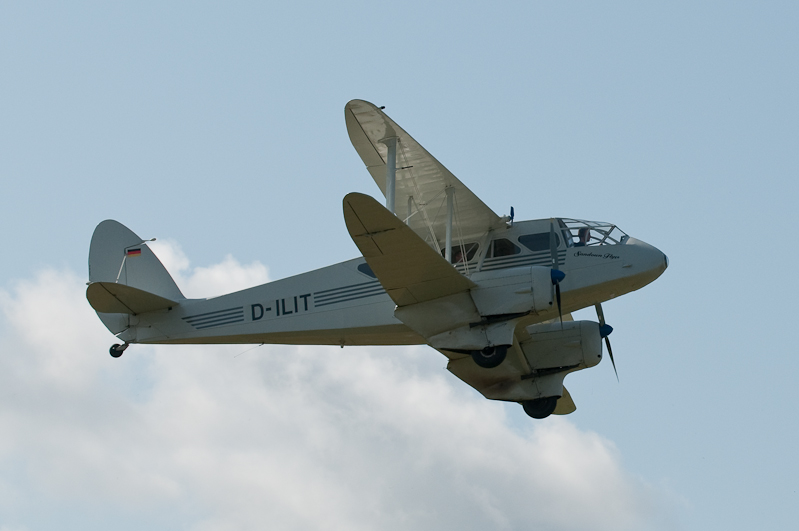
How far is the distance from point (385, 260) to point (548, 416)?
691cm

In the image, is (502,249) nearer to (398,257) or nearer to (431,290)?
(431,290)

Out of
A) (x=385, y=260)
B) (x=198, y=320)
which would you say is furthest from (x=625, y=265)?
(x=198, y=320)

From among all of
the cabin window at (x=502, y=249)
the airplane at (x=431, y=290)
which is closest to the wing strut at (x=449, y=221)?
the airplane at (x=431, y=290)

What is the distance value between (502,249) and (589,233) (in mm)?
1699

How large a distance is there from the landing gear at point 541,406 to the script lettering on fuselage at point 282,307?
5.50 meters

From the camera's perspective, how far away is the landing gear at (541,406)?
21.7 metres

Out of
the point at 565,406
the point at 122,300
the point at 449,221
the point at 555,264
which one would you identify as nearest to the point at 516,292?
the point at 555,264

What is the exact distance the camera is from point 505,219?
19750mm

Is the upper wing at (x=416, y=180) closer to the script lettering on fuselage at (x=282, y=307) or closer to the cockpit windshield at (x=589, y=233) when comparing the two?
the cockpit windshield at (x=589, y=233)

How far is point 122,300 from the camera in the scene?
2058 cm

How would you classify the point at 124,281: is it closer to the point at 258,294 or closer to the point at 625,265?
the point at 258,294

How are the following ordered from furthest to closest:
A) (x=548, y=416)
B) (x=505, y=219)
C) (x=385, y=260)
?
(x=548, y=416), (x=505, y=219), (x=385, y=260)

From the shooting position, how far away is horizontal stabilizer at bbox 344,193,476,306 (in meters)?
16.0

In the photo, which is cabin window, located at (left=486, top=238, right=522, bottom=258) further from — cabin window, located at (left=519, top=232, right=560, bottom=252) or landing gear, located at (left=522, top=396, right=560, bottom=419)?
landing gear, located at (left=522, top=396, right=560, bottom=419)
